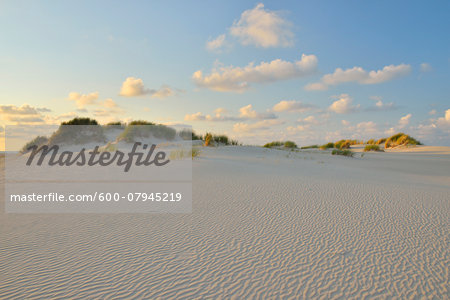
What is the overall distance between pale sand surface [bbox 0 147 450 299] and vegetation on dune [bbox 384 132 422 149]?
54.1 feet

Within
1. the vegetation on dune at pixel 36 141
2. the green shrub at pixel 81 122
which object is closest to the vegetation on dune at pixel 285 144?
the green shrub at pixel 81 122

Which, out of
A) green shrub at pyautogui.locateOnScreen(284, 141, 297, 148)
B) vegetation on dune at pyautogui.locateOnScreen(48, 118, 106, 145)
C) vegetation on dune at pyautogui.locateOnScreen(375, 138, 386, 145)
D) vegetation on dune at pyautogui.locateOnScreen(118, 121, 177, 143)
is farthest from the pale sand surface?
vegetation on dune at pyautogui.locateOnScreen(375, 138, 386, 145)

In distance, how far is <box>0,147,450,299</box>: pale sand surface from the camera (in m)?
1.81

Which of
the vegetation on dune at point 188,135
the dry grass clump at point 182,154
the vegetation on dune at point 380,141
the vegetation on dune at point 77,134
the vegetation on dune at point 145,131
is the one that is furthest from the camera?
the vegetation on dune at point 380,141

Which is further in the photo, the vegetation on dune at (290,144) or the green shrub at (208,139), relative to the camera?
the vegetation on dune at (290,144)

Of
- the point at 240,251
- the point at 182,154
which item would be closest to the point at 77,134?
the point at 182,154

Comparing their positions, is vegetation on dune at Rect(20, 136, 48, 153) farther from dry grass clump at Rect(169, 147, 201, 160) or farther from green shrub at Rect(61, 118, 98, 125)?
dry grass clump at Rect(169, 147, 201, 160)

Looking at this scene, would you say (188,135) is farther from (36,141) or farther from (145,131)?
(36,141)

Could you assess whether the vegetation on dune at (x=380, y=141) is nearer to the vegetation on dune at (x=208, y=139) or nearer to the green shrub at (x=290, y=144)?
the green shrub at (x=290, y=144)

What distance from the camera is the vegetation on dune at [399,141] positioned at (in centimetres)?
1765

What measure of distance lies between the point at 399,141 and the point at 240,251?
783 inches

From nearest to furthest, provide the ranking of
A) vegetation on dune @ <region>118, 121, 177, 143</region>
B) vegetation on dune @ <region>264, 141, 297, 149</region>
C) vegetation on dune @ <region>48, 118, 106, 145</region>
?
vegetation on dune @ <region>118, 121, 177, 143</region> < vegetation on dune @ <region>48, 118, 106, 145</region> < vegetation on dune @ <region>264, 141, 297, 149</region>

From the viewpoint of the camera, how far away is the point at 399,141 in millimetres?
18031

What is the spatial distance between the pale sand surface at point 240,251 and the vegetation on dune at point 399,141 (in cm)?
1650
